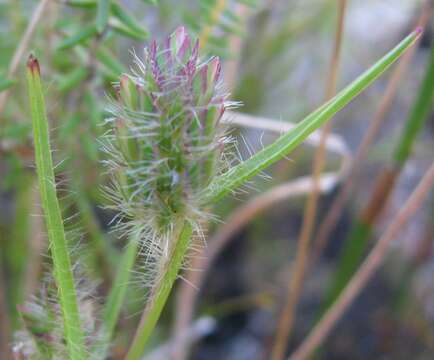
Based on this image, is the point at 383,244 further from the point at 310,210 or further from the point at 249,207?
the point at 249,207

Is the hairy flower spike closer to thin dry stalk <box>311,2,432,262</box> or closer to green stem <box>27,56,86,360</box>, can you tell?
green stem <box>27,56,86,360</box>

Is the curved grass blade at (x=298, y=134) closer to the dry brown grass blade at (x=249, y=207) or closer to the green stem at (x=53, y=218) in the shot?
the green stem at (x=53, y=218)

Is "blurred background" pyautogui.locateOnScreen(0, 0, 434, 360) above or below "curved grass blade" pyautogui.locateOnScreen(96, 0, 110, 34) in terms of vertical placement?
below

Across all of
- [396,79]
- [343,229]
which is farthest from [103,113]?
[343,229]

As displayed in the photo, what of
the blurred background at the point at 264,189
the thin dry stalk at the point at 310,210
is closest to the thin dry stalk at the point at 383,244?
the thin dry stalk at the point at 310,210

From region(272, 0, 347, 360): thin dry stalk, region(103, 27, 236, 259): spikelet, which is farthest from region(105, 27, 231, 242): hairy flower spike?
region(272, 0, 347, 360): thin dry stalk
